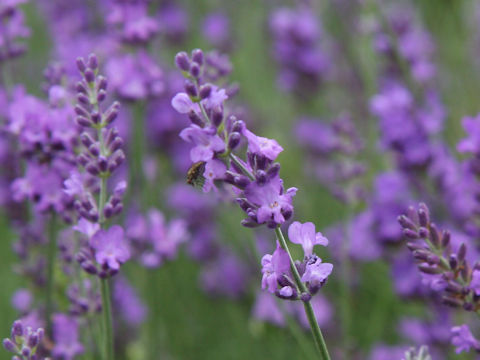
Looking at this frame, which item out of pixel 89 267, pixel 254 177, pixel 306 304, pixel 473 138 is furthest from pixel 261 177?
pixel 473 138

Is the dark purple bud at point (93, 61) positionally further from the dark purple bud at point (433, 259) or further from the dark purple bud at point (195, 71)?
the dark purple bud at point (433, 259)

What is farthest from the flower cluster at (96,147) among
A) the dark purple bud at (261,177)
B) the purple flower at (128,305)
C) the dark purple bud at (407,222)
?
the purple flower at (128,305)

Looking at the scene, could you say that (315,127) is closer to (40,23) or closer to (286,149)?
(286,149)

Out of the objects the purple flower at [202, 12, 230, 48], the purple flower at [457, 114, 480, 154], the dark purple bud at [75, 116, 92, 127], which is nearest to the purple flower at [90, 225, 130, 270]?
the dark purple bud at [75, 116, 92, 127]

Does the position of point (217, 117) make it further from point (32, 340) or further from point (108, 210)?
point (32, 340)

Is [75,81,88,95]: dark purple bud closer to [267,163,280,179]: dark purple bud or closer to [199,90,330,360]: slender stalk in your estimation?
[199,90,330,360]: slender stalk

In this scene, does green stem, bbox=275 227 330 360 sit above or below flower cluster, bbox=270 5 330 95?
below

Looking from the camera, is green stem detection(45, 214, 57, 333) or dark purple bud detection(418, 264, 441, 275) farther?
green stem detection(45, 214, 57, 333)
